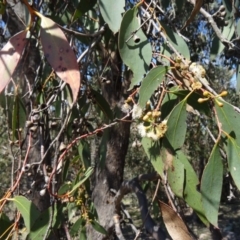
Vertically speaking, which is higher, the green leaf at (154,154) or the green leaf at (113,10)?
the green leaf at (113,10)

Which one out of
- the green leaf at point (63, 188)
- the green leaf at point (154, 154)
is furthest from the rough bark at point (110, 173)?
the green leaf at point (154, 154)

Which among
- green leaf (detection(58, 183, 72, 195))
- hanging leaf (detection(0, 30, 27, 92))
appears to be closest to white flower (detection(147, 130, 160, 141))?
hanging leaf (detection(0, 30, 27, 92))

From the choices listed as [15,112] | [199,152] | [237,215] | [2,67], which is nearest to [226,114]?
[2,67]

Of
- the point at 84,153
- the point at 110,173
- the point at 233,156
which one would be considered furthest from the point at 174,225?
the point at 110,173

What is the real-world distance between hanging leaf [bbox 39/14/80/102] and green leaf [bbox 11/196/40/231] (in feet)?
1.00

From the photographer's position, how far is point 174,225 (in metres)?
0.86

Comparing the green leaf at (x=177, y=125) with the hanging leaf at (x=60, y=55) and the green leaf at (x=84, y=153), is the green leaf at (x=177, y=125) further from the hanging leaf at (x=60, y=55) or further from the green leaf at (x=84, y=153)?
the green leaf at (x=84, y=153)

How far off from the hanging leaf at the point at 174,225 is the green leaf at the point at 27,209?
0.26 metres

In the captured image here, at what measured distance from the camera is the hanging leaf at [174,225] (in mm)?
849

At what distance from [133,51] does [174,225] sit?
0.34 m

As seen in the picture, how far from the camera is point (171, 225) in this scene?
861mm

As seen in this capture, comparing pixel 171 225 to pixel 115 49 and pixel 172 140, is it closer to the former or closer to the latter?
pixel 172 140

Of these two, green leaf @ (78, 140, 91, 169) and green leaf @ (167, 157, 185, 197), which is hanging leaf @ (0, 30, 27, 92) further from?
green leaf @ (78, 140, 91, 169)

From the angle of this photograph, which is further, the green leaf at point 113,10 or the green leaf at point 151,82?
the green leaf at point 113,10
